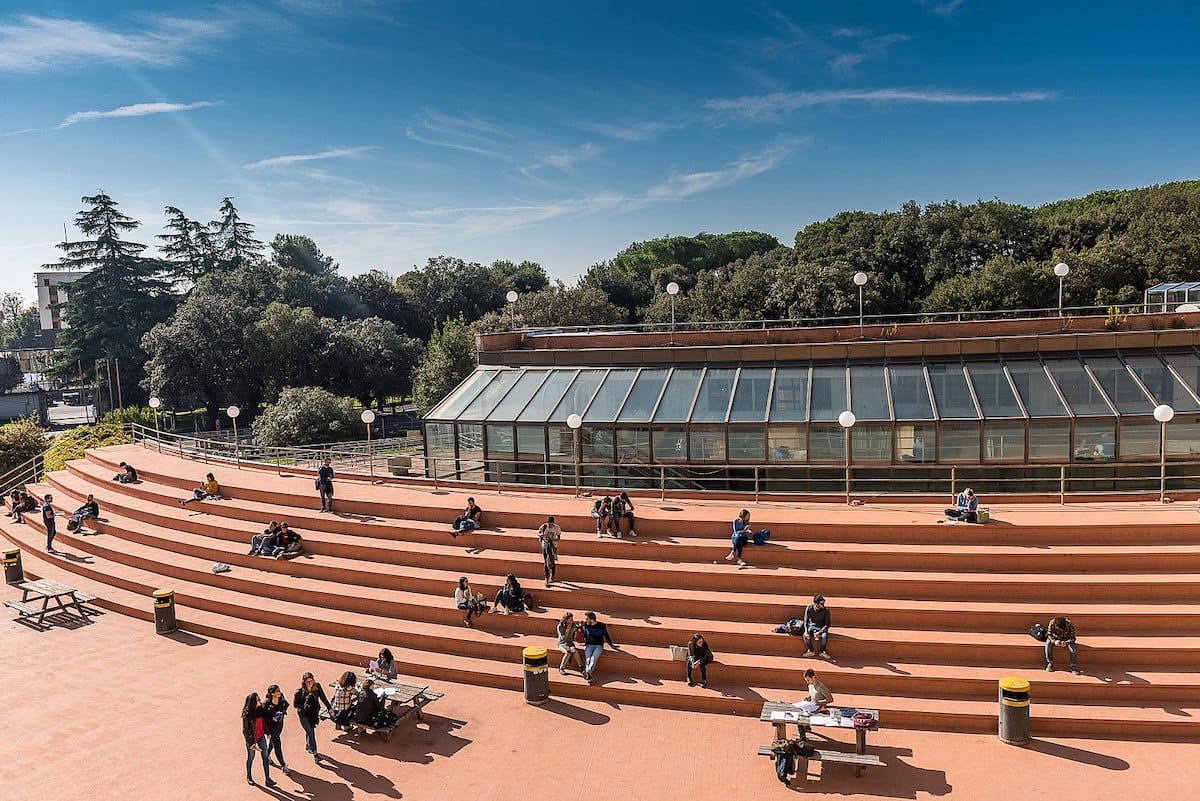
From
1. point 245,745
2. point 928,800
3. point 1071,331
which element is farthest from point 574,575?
point 1071,331

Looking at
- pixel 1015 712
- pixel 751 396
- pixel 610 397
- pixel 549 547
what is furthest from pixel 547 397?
pixel 1015 712

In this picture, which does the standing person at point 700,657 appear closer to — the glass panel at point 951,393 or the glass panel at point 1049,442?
the glass panel at point 951,393

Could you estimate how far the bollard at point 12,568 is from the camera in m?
21.0

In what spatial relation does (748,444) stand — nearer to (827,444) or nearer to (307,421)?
(827,444)

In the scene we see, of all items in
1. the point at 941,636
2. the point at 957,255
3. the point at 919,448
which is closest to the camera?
the point at 941,636

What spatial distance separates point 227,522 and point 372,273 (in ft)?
221

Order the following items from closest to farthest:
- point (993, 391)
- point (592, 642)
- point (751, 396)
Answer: point (592, 642) < point (993, 391) < point (751, 396)

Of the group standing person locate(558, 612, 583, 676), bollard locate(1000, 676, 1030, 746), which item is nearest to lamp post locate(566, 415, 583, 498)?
standing person locate(558, 612, 583, 676)

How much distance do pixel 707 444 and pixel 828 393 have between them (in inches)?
144

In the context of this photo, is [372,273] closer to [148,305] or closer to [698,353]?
[148,305]

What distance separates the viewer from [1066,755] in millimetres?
11047

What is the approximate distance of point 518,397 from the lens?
23.0m

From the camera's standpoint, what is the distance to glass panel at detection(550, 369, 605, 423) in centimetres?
2175

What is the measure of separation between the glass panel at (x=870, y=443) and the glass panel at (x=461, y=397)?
37.7 feet
